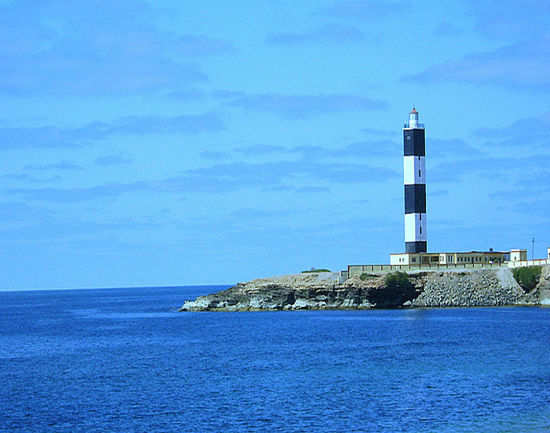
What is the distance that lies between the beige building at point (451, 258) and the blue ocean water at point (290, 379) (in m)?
21.2

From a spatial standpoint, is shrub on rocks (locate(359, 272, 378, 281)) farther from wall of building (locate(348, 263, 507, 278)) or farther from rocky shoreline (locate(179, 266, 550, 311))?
wall of building (locate(348, 263, 507, 278))

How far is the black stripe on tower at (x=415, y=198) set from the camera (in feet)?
346

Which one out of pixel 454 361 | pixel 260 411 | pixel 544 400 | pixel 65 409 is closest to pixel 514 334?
pixel 454 361

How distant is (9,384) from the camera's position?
49062 millimetres

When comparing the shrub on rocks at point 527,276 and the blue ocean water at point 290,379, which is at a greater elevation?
the shrub on rocks at point 527,276

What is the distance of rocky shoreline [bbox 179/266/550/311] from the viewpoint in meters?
98.1

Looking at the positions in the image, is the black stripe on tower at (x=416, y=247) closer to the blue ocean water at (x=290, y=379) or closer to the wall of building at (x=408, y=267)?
the wall of building at (x=408, y=267)

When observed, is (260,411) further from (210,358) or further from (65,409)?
(210,358)

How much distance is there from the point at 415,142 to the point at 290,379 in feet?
205

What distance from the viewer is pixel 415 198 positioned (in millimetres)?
105500

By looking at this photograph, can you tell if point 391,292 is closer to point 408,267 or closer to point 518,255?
point 408,267

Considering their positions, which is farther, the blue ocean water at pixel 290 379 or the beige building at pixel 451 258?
the beige building at pixel 451 258

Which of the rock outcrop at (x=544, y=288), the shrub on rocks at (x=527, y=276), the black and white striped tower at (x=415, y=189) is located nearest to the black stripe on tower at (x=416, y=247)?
the black and white striped tower at (x=415, y=189)

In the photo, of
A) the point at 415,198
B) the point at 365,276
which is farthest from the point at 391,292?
the point at 415,198
